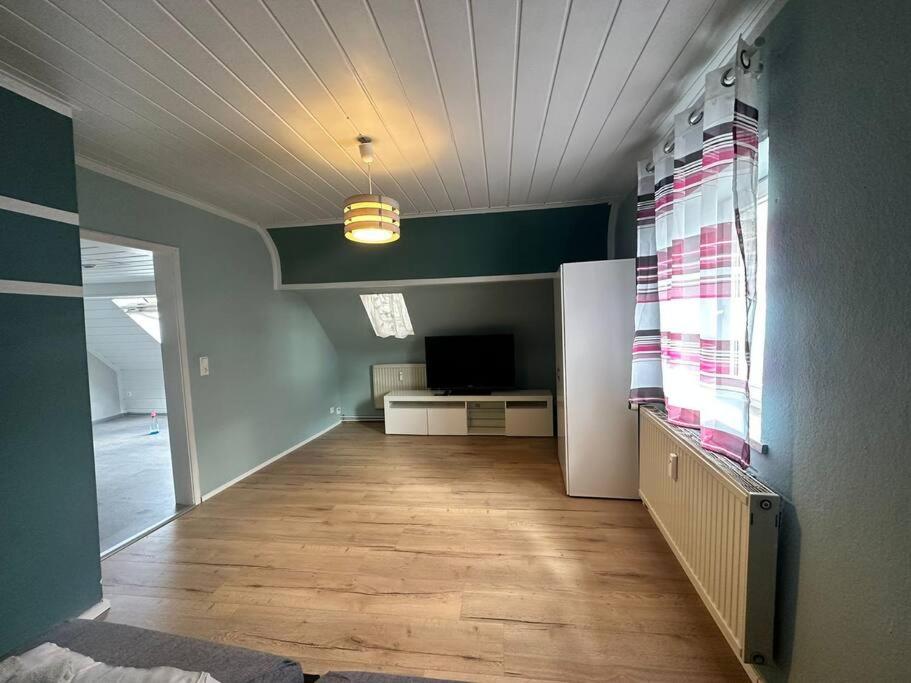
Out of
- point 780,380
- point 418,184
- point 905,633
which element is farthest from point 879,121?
point 418,184

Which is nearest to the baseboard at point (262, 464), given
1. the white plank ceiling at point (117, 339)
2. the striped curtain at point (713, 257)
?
the white plank ceiling at point (117, 339)

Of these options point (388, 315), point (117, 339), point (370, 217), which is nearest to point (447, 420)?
point (388, 315)

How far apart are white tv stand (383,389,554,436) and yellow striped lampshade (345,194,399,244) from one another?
280cm

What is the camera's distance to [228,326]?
3.05 m

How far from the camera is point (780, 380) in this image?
1.16 m

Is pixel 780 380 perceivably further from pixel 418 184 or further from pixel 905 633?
pixel 418 184

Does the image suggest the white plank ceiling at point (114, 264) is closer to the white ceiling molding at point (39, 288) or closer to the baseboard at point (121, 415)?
the white ceiling molding at point (39, 288)

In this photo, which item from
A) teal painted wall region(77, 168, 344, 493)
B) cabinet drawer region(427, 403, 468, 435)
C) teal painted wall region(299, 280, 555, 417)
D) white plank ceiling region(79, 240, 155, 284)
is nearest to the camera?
teal painted wall region(77, 168, 344, 493)

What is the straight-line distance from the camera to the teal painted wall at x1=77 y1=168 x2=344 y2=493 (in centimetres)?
233

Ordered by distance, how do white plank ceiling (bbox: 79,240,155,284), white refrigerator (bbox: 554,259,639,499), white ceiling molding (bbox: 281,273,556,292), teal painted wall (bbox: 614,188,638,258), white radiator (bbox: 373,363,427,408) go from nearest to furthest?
white refrigerator (bbox: 554,259,639,499)
teal painted wall (bbox: 614,188,638,258)
white plank ceiling (bbox: 79,240,155,284)
white ceiling molding (bbox: 281,273,556,292)
white radiator (bbox: 373,363,427,408)

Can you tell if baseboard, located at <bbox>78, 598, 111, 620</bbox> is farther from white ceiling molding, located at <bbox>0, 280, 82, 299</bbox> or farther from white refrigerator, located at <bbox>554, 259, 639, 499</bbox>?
white refrigerator, located at <bbox>554, 259, 639, 499</bbox>

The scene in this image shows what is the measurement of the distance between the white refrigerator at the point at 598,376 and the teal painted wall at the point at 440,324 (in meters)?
1.14

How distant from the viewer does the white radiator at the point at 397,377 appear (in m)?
4.76

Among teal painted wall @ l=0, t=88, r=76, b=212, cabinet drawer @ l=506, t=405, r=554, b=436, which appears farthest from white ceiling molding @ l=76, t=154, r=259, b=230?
cabinet drawer @ l=506, t=405, r=554, b=436
